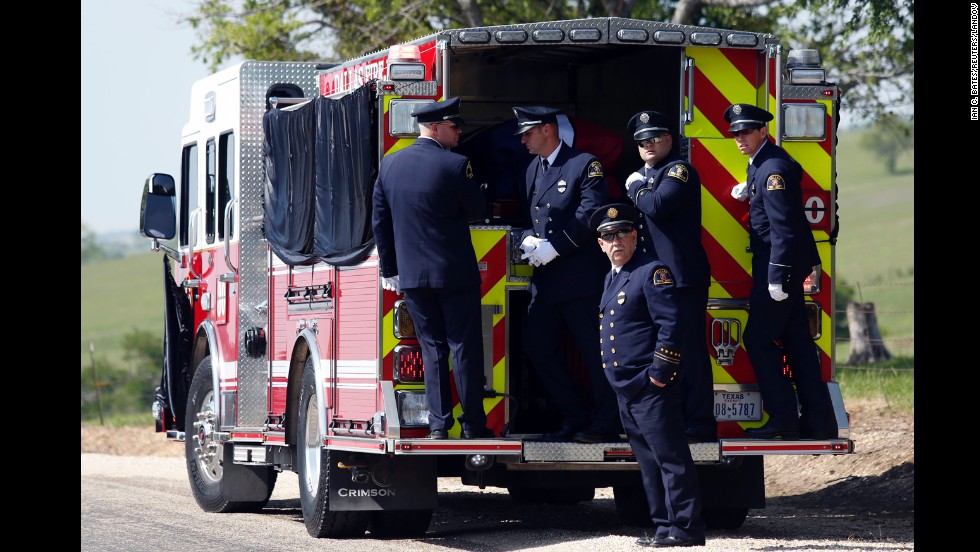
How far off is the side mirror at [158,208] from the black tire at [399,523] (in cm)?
391

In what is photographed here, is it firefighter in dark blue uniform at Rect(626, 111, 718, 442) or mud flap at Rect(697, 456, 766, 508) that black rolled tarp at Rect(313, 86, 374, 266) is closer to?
firefighter in dark blue uniform at Rect(626, 111, 718, 442)

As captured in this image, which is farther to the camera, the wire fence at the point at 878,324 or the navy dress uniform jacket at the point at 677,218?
the wire fence at the point at 878,324

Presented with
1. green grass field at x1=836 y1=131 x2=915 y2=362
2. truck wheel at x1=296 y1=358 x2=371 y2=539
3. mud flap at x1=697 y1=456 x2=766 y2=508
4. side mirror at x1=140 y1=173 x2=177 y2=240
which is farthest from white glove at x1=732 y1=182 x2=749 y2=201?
green grass field at x1=836 y1=131 x2=915 y2=362

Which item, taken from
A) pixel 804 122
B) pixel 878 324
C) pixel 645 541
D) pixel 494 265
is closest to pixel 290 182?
pixel 494 265

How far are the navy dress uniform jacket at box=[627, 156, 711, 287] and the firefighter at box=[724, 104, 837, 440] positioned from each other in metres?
0.36

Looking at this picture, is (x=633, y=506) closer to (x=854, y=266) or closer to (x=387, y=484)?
(x=387, y=484)

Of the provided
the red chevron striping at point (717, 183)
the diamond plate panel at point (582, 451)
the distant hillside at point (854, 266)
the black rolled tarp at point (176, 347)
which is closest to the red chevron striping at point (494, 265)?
the diamond plate panel at point (582, 451)

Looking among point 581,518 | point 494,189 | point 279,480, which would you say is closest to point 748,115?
point 494,189

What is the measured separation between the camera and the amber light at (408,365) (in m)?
9.98

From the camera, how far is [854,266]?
77.3m

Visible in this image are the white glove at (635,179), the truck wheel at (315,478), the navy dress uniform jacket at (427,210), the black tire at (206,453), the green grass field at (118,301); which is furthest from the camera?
the green grass field at (118,301)

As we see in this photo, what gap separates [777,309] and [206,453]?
549 centimetres

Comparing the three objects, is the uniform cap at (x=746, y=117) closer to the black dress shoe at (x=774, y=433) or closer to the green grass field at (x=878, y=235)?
the black dress shoe at (x=774, y=433)
